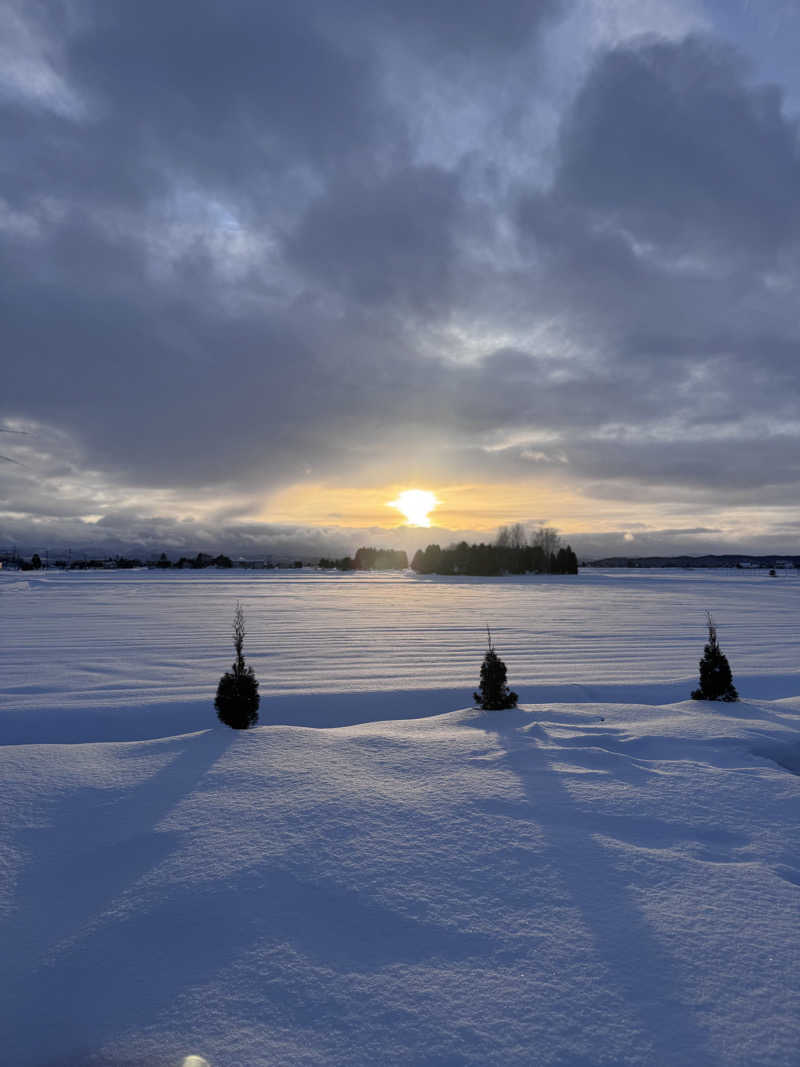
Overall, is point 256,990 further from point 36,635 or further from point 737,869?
point 36,635

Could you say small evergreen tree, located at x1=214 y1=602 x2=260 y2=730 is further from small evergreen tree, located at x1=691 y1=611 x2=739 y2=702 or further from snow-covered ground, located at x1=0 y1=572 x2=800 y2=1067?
small evergreen tree, located at x1=691 y1=611 x2=739 y2=702

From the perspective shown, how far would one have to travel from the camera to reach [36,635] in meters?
16.7

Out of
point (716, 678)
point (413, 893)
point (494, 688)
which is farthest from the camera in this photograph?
point (716, 678)

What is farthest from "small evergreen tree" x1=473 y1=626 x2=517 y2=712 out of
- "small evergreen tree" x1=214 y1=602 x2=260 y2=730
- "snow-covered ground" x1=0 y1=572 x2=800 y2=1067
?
"small evergreen tree" x1=214 y1=602 x2=260 y2=730

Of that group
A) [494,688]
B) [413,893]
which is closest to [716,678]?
[494,688]

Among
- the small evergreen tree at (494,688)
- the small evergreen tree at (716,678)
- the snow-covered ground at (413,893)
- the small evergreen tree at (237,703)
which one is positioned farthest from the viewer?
the small evergreen tree at (716,678)

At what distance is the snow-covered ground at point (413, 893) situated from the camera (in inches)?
94.0

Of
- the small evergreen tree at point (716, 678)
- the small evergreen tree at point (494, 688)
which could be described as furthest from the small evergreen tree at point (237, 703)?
the small evergreen tree at point (716, 678)

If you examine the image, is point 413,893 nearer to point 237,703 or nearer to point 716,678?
point 237,703

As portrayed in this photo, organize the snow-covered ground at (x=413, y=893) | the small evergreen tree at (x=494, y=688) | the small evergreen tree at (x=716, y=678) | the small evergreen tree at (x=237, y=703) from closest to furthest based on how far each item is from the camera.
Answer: the snow-covered ground at (x=413, y=893)
the small evergreen tree at (x=237, y=703)
the small evergreen tree at (x=494, y=688)
the small evergreen tree at (x=716, y=678)

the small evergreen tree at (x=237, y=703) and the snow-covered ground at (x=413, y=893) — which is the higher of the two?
the small evergreen tree at (x=237, y=703)

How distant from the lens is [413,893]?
128 inches

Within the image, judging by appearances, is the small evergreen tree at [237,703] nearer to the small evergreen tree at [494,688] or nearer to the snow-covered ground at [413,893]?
the snow-covered ground at [413,893]

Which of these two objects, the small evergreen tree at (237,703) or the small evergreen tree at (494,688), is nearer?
the small evergreen tree at (237,703)
